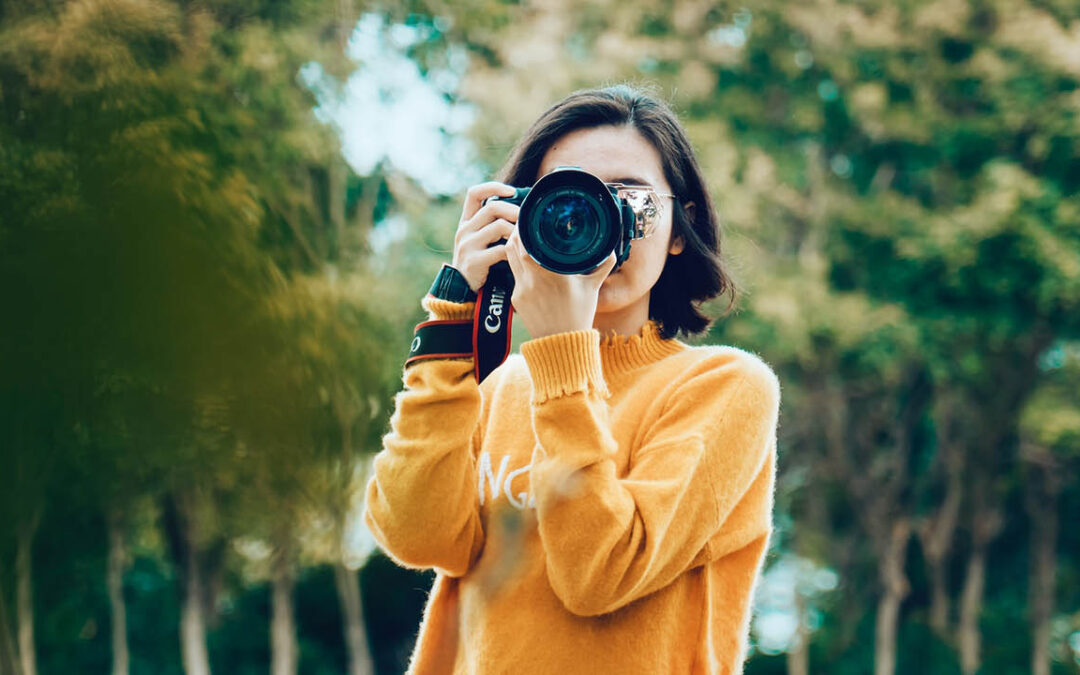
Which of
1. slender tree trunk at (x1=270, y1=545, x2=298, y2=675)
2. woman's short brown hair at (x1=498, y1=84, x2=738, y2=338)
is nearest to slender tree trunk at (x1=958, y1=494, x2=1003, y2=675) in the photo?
slender tree trunk at (x1=270, y1=545, x2=298, y2=675)

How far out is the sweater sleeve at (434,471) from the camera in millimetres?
1049

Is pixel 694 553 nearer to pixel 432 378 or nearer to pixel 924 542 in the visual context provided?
pixel 432 378

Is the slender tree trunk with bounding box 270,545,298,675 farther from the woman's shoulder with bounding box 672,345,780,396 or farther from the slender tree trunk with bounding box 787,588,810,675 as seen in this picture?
the woman's shoulder with bounding box 672,345,780,396

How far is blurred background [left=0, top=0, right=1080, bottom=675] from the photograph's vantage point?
33 centimetres

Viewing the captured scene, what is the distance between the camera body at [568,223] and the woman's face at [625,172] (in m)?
0.14

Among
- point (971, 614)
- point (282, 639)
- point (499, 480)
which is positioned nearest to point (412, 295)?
point (499, 480)

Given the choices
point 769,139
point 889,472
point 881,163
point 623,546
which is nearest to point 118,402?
point 623,546

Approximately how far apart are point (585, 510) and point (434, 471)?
0.18m

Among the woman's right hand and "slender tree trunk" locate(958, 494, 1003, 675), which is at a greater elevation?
"slender tree trunk" locate(958, 494, 1003, 675)

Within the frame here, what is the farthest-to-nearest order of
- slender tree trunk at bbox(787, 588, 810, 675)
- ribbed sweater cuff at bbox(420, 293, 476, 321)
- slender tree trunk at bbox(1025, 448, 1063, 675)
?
slender tree trunk at bbox(787, 588, 810, 675)
slender tree trunk at bbox(1025, 448, 1063, 675)
ribbed sweater cuff at bbox(420, 293, 476, 321)

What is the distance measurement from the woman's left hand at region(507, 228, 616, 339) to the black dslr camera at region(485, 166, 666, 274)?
0.01m

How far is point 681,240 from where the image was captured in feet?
4.20

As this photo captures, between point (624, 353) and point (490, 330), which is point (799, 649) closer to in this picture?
point (624, 353)

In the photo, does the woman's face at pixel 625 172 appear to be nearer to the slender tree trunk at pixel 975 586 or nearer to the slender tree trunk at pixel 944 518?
the slender tree trunk at pixel 944 518
